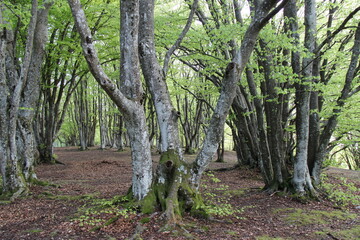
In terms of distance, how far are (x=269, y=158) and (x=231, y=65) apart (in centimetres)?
403

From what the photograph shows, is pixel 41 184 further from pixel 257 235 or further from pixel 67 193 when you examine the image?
pixel 257 235

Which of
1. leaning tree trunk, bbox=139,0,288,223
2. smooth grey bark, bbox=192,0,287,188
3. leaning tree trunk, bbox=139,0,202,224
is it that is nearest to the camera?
smooth grey bark, bbox=192,0,287,188

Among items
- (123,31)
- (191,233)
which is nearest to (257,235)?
(191,233)

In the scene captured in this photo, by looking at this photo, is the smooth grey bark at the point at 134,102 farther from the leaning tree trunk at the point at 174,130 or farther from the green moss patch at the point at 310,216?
the green moss patch at the point at 310,216

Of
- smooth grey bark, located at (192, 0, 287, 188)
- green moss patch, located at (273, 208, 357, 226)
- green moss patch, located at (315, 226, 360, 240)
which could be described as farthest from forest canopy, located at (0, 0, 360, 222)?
green moss patch, located at (315, 226, 360, 240)

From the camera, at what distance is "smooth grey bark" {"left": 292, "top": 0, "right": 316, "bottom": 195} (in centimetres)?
675

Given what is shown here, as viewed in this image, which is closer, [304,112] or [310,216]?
[310,216]

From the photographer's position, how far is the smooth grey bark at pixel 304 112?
675 centimetres

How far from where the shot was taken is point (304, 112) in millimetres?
6863

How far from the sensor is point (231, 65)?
189 inches

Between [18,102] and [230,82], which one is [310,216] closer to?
[230,82]

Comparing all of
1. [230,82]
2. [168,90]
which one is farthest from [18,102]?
[230,82]

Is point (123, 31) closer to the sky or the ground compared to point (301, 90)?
closer to the sky

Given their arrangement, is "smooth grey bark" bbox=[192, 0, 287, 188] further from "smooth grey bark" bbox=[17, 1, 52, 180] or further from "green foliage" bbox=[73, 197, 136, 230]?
"smooth grey bark" bbox=[17, 1, 52, 180]
